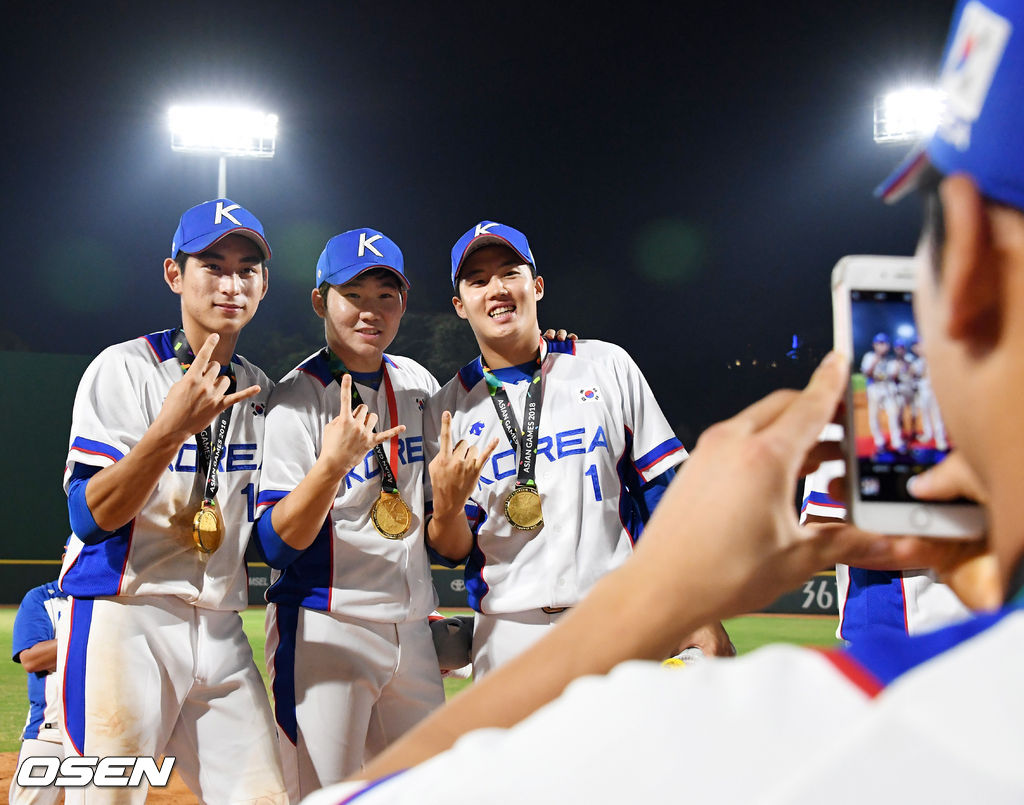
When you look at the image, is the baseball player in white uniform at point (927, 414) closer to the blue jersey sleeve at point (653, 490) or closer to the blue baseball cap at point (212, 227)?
the blue jersey sleeve at point (653, 490)

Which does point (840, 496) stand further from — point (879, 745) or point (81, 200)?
point (81, 200)

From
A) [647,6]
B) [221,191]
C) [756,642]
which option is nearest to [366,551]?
[756,642]

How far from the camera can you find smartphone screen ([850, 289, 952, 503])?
76 centimetres

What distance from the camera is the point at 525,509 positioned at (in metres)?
3.04

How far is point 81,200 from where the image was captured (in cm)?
2478

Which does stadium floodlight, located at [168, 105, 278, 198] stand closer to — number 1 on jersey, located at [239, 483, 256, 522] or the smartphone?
number 1 on jersey, located at [239, 483, 256, 522]

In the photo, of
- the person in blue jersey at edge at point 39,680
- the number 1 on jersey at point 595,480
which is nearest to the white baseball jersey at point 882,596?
the number 1 on jersey at point 595,480

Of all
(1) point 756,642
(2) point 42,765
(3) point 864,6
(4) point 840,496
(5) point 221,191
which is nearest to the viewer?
(4) point 840,496

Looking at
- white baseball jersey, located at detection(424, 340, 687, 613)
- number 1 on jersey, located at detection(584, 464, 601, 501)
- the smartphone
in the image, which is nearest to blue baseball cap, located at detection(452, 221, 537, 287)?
white baseball jersey, located at detection(424, 340, 687, 613)

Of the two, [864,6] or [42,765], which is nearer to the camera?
[42,765]

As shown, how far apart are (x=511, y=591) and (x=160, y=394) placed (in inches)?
57.0

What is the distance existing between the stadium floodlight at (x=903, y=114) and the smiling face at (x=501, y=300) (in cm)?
1388

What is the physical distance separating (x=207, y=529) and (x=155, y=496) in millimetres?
213

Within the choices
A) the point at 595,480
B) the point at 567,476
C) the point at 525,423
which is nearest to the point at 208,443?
the point at 525,423
